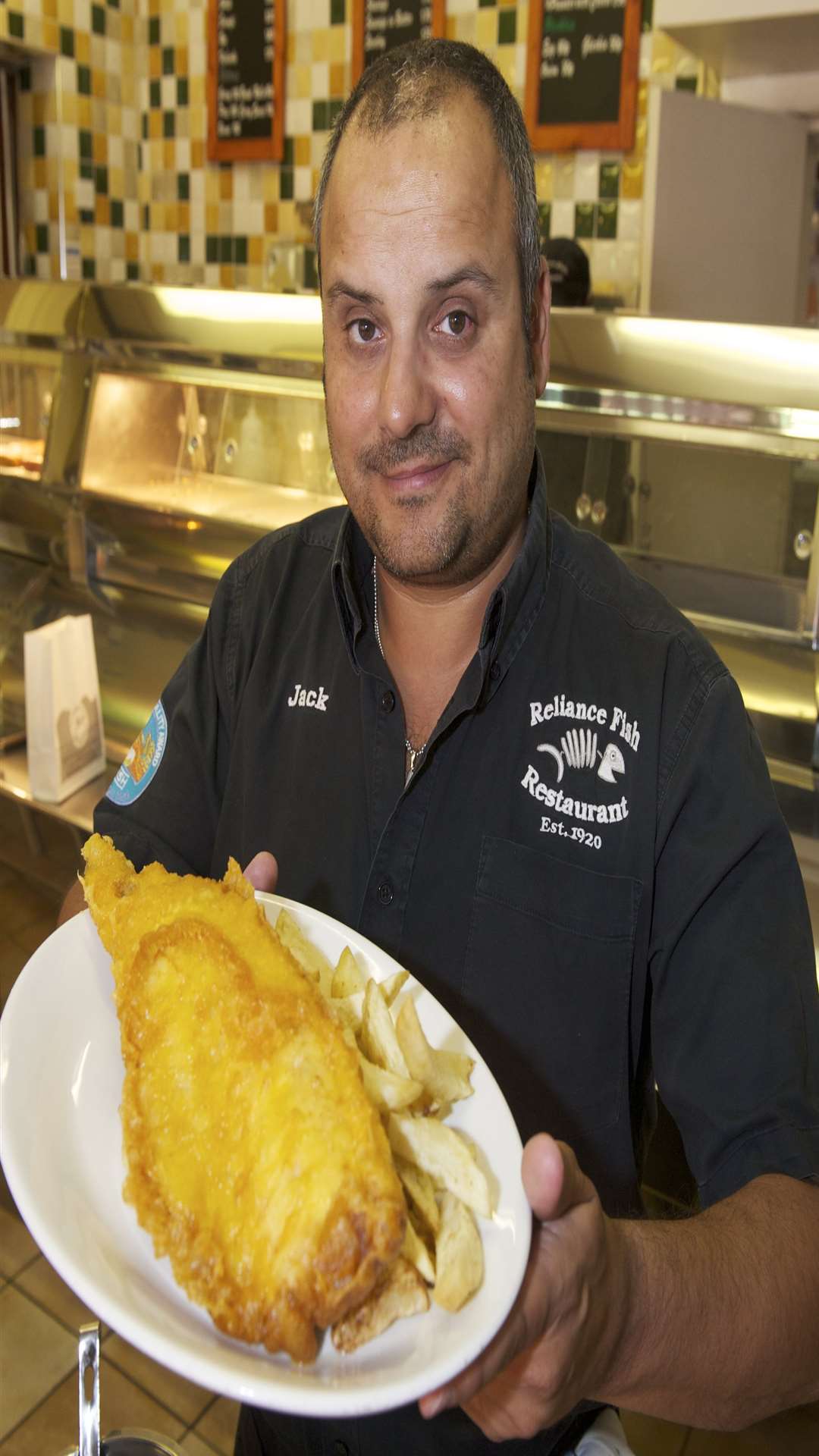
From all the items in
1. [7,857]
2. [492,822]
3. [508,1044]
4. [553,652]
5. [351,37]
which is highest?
[351,37]

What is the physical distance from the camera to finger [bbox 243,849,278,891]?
1267 mm

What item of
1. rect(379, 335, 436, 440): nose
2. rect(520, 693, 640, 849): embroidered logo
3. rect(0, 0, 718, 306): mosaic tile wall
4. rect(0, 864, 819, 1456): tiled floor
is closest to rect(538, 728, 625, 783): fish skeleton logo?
rect(520, 693, 640, 849): embroidered logo

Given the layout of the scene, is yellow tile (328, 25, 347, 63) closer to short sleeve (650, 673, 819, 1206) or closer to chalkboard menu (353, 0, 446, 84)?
chalkboard menu (353, 0, 446, 84)

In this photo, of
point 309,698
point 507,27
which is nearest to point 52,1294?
point 309,698

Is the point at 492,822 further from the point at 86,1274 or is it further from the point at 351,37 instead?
the point at 351,37

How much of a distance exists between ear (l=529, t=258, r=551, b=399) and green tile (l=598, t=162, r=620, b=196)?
262cm

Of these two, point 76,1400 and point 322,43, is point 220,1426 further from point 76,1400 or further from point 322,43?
point 322,43

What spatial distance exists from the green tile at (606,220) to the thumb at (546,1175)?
366 cm

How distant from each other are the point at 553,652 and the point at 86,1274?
936 mm

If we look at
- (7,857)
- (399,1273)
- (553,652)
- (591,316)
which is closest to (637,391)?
(591,316)

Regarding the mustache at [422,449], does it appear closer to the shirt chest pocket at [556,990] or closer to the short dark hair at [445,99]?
A: the short dark hair at [445,99]

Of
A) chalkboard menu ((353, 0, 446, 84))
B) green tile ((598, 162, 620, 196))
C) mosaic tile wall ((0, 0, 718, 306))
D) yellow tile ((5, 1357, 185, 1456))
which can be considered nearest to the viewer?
yellow tile ((5, 1357, 185, 1456))

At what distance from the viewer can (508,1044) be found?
4.62ft

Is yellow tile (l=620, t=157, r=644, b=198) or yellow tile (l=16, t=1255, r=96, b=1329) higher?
yellow tile (l=620, t=157, r=644, b=198)
